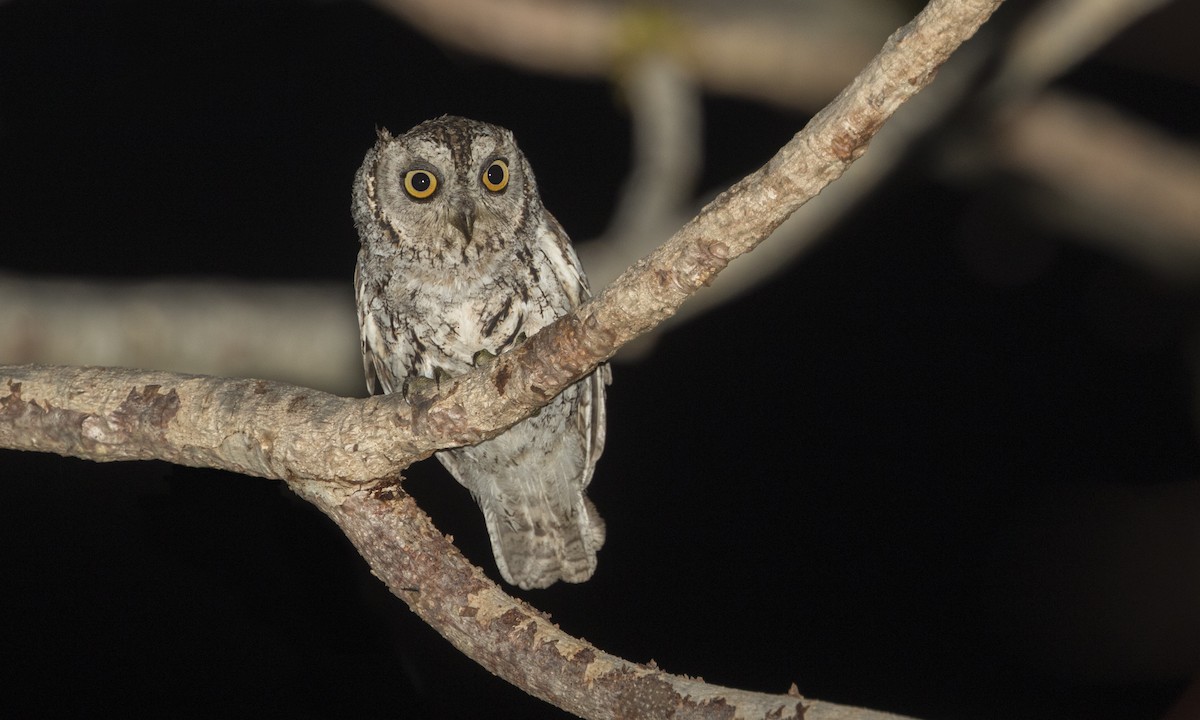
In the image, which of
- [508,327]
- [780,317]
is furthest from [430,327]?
[780,317]

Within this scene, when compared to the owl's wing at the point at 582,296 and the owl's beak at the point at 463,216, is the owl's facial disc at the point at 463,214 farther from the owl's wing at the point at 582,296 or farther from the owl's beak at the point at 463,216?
the owl's wing at the point at 582,296

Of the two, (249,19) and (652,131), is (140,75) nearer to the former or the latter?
(249,19)

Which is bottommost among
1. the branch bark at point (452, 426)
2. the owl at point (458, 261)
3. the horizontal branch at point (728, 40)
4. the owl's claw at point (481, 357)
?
the branch bark at point (452, 426)

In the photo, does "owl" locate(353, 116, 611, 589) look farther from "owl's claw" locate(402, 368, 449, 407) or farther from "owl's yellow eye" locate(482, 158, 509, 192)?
"owl's claw" locate(402, 368, 449, 407)

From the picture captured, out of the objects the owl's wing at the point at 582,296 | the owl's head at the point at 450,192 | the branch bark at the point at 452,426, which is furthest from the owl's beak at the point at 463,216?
the branch bark at the point at 452,426

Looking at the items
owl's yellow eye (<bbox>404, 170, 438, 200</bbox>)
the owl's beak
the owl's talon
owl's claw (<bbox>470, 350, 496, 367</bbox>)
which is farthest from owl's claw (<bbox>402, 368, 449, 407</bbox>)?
owl's yellow eye (<bbox>404, 170, 438, 200</bbox>)

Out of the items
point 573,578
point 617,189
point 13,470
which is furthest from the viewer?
point 617,189

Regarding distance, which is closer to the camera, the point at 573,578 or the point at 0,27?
the point at 573,578

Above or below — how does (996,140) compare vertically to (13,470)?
above
